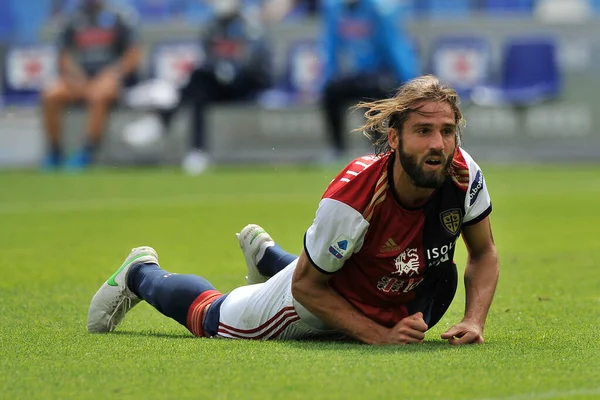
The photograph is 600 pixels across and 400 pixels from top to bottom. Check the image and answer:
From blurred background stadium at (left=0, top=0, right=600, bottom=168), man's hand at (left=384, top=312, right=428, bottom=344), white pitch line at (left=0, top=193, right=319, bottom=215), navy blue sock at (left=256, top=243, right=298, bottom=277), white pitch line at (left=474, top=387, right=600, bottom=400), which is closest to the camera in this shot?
white pitch line at (left=474, top=387, right=600, bottom=400)

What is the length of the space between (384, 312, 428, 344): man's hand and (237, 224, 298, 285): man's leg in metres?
1.09

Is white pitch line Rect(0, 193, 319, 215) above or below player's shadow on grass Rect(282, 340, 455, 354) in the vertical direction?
below

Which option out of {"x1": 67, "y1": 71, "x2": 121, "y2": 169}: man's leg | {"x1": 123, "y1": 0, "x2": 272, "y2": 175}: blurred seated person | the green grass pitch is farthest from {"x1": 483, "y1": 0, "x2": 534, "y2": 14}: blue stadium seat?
the green grass pitch

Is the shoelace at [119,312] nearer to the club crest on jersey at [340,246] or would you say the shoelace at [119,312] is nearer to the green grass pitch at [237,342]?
the green grass pitch at [237,342]

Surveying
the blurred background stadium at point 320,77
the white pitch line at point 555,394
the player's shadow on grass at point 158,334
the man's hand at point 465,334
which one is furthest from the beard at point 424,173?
the blurred background stadium at point 320,77

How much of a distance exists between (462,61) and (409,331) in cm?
1752

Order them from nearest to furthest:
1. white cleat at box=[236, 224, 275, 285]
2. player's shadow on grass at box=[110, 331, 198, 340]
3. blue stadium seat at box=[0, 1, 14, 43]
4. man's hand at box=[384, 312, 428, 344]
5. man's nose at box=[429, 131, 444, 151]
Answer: man's nose at box=[429, 131, 444, 151] → man's hand at box=[384, 312, 428, 344] → player's shadow on grass at box=[110, 331, 198, 340] → white cleat at box=[236, 224, 275, 285] → blue stadium seat at box=[0, 1, 14, 43]

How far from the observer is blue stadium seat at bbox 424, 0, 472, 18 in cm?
2389

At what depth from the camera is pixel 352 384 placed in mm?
4516

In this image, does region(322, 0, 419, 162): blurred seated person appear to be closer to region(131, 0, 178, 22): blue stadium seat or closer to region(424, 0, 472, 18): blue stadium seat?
region(424, 0, 472, 18): blue stadium seat

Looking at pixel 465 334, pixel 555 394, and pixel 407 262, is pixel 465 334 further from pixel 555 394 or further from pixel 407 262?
pixel 555 394

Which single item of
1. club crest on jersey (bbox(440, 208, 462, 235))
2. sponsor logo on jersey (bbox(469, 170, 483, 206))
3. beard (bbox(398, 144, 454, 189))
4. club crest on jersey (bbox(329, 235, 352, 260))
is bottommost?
club crest on jersey (bbox(329, 235, 352, 260))

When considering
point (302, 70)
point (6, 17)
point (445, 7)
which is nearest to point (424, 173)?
point (302, 70)

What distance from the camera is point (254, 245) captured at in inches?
254
